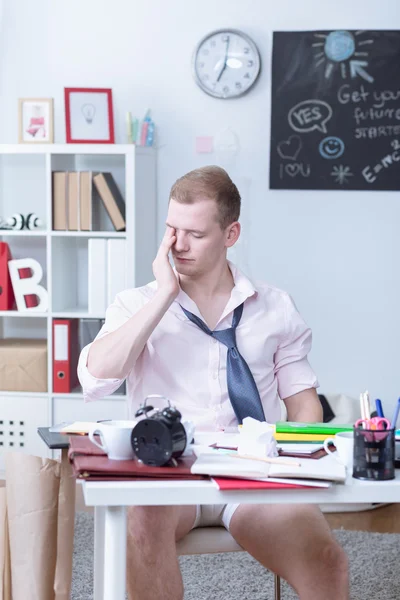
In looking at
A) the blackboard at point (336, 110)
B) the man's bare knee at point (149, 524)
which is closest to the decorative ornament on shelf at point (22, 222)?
the blackboard at point (336, 110)

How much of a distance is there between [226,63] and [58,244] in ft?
3.45

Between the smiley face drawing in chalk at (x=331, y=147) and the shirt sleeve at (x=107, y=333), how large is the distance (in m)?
1.92

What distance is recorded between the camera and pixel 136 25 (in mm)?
3936

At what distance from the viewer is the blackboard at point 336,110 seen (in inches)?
151

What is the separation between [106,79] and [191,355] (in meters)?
2.18

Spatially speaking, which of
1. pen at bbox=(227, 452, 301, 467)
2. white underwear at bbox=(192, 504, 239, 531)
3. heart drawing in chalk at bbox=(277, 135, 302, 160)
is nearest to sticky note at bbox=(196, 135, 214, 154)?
heart drawing in chalk at bbox=(277, 135, 302, 160)

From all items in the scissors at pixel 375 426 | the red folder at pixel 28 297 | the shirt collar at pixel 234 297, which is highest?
the shirt collar at pixel 234 297

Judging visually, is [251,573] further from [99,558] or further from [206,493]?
[206,493]

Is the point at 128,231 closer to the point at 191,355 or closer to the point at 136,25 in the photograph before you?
the point at 136,25

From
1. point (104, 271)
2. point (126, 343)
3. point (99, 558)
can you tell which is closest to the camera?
point (99, 558)

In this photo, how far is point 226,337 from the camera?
2115 millimetres

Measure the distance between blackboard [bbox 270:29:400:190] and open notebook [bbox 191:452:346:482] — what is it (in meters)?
2.54

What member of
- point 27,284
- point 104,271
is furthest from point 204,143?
point 27,284

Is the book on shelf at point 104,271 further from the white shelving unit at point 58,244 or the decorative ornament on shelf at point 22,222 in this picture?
the decorative ornament on shelf at point 22,222
